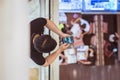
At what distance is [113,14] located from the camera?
57.2 inches

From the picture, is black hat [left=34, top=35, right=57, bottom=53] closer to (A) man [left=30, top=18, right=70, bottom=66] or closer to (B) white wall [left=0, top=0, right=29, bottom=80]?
(A) man [left=30, top=18, right=70, bottom=66]

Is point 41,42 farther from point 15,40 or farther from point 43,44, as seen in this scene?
point 15,40

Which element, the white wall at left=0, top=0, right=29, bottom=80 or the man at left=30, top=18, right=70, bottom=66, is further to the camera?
the man at left=30, top=18, right=70, bottom=66

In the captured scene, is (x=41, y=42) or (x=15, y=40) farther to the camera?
(x=41, y=42)

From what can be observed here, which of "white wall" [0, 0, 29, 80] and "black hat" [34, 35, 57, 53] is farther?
"black hat" [34, 35, 57, 53]

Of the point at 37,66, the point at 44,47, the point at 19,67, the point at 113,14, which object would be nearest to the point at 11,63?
the point at 19,67

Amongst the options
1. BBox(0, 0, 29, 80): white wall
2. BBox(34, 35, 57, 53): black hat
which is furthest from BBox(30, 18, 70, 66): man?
BBox(0, 0, 29, 80): white wall

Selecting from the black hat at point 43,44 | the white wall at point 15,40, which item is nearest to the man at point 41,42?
the black hat at point 43,44

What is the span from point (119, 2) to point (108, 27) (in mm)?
153

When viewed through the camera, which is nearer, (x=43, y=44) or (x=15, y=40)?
(x=15, y=40)

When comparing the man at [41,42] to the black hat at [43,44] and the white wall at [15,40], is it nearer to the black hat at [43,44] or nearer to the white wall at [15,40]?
the black hat at [43,44]

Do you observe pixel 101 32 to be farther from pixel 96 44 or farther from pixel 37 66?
pixel 37 66

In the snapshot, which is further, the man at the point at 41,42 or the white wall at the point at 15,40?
the man at the point at 41,42

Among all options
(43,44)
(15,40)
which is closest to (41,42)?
(43,44)
